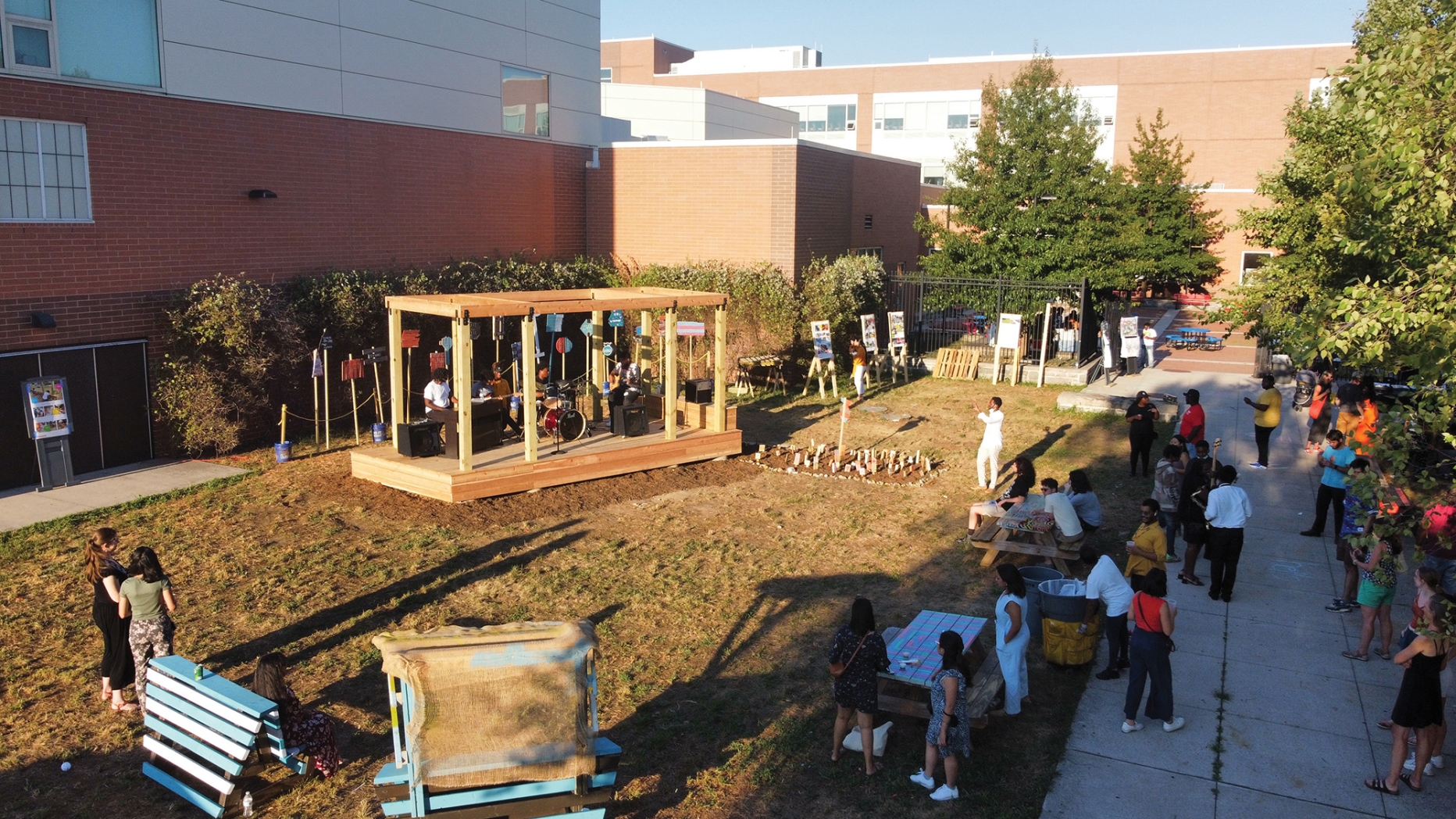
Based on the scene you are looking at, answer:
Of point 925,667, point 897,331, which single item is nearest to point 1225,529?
point 925,667

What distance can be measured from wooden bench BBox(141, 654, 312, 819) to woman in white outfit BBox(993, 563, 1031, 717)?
18.2 feet

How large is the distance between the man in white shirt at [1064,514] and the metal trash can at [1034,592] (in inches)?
51.7

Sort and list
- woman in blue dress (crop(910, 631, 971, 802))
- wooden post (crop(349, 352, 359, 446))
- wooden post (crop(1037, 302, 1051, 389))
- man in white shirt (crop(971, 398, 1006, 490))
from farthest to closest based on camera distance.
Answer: wooden post (crop(1037, 302, 1051, 389)) < wooden post (crop(349, 352, 359, 446)) < man in white shirt (crop(971, 398, 1006, 490)) < woman in blue dress (crop(910, 631, 971, 802))

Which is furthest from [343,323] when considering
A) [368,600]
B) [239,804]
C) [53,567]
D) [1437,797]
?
[1437,797]

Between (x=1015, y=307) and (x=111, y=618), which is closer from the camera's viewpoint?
(x=111, y=618)

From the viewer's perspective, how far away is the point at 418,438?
15.3m

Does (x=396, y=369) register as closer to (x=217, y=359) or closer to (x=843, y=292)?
(x=217, y=359)

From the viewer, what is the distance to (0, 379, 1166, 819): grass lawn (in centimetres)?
764

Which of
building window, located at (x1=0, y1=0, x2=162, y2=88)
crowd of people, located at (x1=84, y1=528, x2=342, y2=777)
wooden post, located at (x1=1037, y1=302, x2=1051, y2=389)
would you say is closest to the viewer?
crowd of people, located at (x1=84, y1=528, x2=342, y2=777)

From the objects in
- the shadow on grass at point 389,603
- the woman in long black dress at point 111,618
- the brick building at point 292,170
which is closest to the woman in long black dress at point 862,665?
the shadow on grass at point 389,603

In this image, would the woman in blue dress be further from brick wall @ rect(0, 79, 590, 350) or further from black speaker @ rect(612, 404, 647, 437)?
brick wall @ rect(0, 79, 590, 350)

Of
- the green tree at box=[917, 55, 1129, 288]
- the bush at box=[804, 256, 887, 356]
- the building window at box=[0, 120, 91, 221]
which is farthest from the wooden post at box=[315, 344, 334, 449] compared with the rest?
the green tree at box=[917, 55, 1129, 288]

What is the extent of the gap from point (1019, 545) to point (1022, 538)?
0.34 meters

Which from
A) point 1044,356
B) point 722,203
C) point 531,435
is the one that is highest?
point 722,203
